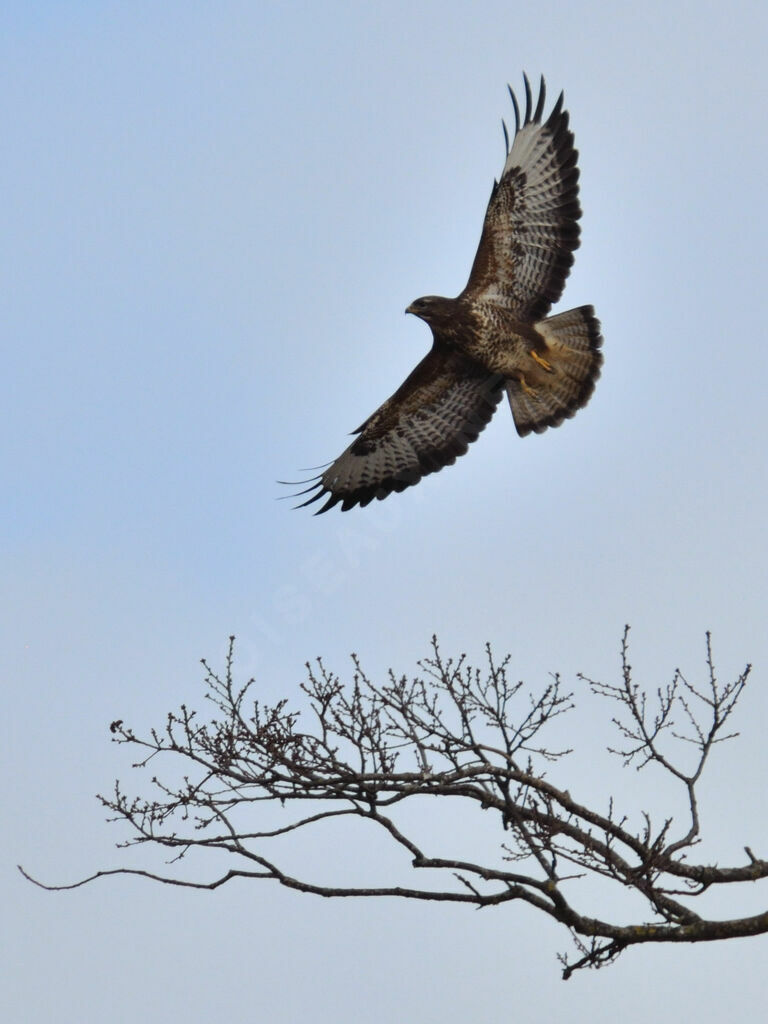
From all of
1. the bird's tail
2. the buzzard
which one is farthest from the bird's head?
the bird's tail

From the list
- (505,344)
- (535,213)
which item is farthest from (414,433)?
(535,213)

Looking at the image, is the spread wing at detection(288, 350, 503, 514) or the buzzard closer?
Answer: the buzzard

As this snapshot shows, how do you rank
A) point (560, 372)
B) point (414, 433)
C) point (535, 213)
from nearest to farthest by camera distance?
point (535, 213) < point (560, 372) < point (414, 433)

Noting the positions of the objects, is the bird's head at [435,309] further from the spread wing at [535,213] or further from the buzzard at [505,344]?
the spread wing at [535,213]

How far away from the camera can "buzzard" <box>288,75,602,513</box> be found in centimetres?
1171

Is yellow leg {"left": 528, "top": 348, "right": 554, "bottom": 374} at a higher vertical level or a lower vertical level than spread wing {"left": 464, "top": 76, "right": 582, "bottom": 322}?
lower

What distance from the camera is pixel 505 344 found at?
11984mm

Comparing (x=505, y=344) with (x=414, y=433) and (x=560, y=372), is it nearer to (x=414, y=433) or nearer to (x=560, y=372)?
(x=560, y=372)

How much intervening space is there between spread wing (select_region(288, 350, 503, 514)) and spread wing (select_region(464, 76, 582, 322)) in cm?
105

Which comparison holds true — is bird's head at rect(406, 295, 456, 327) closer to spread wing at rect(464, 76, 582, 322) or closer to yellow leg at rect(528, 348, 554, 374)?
spread wing at rect(464, 76, 582, 322)

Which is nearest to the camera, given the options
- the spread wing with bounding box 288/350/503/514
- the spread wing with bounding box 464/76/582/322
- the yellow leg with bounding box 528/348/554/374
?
the spread wing with bounding box 464/76/582/322

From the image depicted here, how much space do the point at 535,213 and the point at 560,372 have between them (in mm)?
1481

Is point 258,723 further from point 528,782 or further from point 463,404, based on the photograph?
point 463,404

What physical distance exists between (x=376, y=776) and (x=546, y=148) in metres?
6.86
